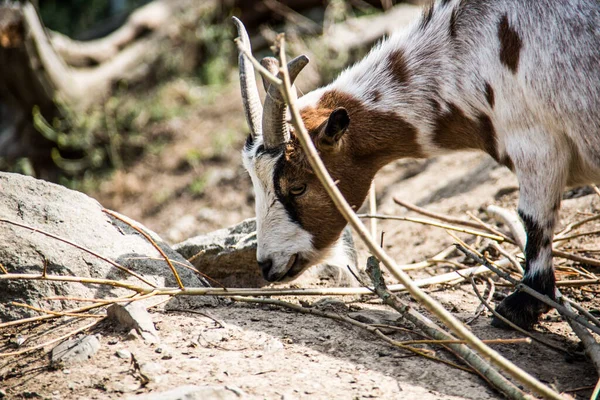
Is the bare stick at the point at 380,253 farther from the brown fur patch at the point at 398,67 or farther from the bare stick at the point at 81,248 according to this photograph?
the brown fur patch at the point at 398,67

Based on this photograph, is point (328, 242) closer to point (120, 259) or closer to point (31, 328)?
point (120, 259)

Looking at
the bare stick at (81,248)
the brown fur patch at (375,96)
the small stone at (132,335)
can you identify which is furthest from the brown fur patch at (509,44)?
the small stone at (132,335)

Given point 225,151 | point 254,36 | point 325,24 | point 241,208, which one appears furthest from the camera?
point 254,36

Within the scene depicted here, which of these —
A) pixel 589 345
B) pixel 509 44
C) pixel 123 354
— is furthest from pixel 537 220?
pixel 123 354

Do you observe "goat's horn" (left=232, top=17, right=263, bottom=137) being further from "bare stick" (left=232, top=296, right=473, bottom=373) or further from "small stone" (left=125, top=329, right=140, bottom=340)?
"small stone" (left=125, top=329, right=140, bottom=340)

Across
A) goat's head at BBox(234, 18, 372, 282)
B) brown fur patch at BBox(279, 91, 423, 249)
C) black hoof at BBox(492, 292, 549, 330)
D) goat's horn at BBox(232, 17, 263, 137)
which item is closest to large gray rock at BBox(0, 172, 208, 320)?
goat's head at BBox(234, 18, 372, 282)

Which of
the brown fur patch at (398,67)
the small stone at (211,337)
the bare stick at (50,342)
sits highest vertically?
the brown fur patch at (398,67)

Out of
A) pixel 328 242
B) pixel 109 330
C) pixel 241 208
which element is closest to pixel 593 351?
pixel 328 242

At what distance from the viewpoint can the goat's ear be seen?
3112mm

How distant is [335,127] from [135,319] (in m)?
1.29

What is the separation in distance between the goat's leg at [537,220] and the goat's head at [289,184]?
2.78 ft

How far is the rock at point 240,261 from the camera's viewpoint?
11.8 ft

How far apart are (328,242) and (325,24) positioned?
17.8 ft

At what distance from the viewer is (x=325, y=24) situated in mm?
8297
